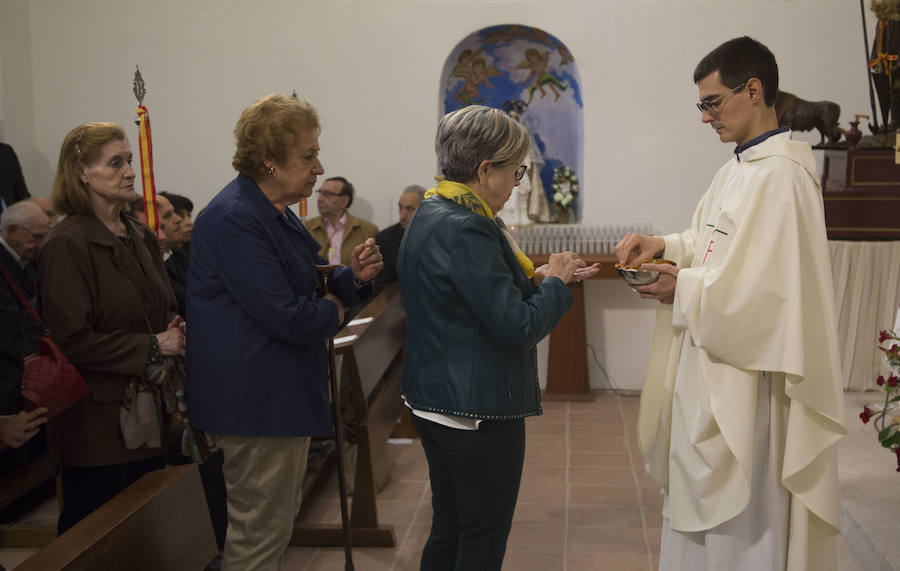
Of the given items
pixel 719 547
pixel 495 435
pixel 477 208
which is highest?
pixel 477 208

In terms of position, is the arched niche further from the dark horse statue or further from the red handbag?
the red handbag

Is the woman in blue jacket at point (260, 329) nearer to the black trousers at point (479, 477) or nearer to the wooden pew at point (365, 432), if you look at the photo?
the black trousers at point (479, 477)

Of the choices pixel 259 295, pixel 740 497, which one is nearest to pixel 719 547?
pixel 740 497

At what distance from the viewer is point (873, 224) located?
5586 mm

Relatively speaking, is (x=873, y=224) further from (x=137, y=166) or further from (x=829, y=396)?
(x=137, y=166)

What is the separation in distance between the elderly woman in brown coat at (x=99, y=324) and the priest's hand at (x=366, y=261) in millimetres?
602

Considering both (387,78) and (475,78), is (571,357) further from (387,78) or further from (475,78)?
(387,78)

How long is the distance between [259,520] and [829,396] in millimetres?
1638

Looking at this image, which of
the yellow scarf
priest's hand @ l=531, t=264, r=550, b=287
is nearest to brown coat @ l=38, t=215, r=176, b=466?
the yellow scarf

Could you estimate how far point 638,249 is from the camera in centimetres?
299

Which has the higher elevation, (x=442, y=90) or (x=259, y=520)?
(x=442, y=90)

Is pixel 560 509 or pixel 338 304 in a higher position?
pixel 338 304

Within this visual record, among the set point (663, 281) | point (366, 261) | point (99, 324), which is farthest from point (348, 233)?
point (663, 281)

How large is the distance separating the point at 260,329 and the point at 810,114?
14.4 feet
